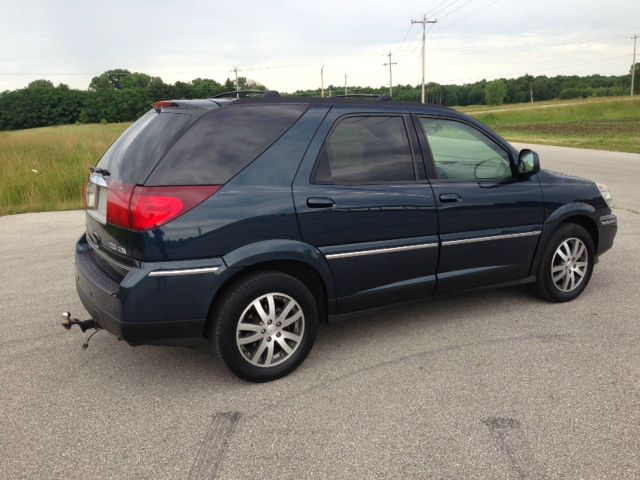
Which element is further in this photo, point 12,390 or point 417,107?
point 417,107

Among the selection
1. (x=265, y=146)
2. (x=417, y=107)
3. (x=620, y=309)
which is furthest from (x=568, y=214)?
(x=265, y=146)

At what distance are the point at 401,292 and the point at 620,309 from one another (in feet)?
6.66

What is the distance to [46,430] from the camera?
9.16 feet

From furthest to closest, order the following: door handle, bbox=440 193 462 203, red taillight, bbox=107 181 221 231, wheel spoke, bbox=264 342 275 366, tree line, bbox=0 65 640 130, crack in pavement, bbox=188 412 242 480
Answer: tree line, bbox=0 65 640 130 < door handle, bbox=440 193 462 203 < wheel spoke, bbox=264 342 275 366 < red taillight, bbox=107 181 221 231 < crack in pavement, bbox=188 412 242 480

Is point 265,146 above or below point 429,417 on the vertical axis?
above

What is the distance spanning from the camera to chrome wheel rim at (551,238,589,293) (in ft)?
14.7

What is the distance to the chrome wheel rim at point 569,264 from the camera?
448 cm

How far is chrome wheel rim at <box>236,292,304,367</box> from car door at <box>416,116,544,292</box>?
1200 millimetres

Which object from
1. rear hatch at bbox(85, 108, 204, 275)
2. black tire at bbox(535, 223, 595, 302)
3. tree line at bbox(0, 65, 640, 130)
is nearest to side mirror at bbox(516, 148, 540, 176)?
black tire at bbox(535, 223, 595, 302)

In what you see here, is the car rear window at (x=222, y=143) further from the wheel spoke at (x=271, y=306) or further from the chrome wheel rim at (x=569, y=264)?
the chrome wheel rim at (x=569, y=264)

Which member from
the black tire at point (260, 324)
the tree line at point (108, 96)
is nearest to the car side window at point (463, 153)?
the black tire at point (260, 324)

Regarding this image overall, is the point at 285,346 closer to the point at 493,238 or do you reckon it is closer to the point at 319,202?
the point at 319,202

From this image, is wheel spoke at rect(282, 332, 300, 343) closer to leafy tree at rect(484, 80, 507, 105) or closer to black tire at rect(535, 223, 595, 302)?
black tire at rect(535, 223, 595, 302)

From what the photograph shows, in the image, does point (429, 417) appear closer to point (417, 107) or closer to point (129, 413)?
point (129, 413)
